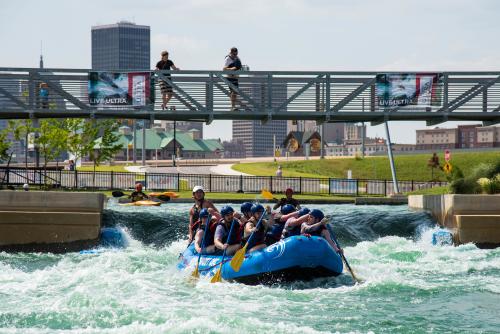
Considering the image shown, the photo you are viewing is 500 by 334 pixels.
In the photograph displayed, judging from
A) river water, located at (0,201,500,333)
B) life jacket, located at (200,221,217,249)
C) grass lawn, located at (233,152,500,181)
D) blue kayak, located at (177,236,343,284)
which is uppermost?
grass lawn, located at (233,152,500,181)

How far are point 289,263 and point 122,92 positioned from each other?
14.6 meters

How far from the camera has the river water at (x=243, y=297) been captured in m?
17.4

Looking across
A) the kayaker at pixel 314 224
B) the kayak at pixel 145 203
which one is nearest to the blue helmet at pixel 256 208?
the kayaker at pixel 314 224

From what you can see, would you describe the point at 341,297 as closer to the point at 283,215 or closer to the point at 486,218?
the point at 283,215

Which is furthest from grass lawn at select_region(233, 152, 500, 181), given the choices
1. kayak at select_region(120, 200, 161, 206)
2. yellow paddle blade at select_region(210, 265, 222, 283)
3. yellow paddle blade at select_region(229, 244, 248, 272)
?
yellow paddle blade at select_region(229, 244, 248, 272)

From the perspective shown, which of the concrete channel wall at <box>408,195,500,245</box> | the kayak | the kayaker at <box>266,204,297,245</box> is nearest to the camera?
the kayaker at <box>266,204,297,245</box>

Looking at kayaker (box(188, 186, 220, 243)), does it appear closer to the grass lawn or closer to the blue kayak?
the blue kayak

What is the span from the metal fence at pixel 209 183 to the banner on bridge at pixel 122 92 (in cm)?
1743

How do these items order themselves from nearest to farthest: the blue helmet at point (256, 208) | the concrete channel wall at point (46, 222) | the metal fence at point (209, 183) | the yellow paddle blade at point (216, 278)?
the blue helmet at point (256, 208), the yellow paddle blade at point (216, 278), the concrete channel wall at point (46, 222), the metal fence at point (209, 183)

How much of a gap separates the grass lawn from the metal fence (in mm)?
17828

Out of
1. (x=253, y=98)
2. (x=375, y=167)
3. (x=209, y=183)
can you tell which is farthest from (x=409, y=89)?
(x=375, y=167)

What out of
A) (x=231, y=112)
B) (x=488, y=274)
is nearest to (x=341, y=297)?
(x=488, y=274)

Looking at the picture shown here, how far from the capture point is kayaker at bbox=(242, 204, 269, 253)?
21.7 metres

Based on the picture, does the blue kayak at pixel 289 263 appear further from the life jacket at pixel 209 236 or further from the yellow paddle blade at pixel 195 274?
the life jacket at pixel 209 236
